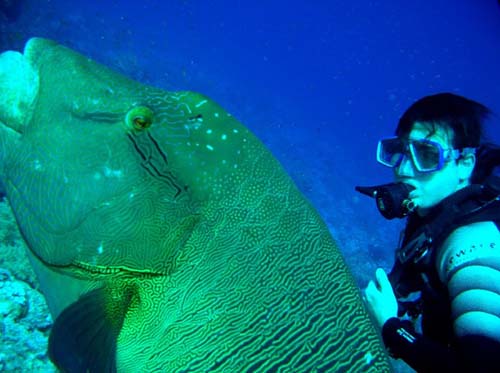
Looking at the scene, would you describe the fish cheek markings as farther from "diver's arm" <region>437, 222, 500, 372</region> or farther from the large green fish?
"diver's arm" <region>437, 222, 500, 372</region>

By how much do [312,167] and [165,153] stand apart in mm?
29589

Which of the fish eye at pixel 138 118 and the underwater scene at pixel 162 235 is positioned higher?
the fish eye at pixel 138 118

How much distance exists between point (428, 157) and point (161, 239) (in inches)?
104

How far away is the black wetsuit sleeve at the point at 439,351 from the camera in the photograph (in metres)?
1.70

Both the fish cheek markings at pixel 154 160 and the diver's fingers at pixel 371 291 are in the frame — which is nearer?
the fish cheek markings at pixel 154 160

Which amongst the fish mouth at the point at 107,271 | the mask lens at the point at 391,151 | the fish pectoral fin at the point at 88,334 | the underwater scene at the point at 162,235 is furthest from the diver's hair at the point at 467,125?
the fish pectoral fin at the point at 88,334

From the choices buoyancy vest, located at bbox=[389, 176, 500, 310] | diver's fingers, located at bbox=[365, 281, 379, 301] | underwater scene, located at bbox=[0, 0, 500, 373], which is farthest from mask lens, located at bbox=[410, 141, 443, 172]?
underwater scene, located at bbox=[0, 0, 500, 373]

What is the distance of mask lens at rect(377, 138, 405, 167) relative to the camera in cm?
351

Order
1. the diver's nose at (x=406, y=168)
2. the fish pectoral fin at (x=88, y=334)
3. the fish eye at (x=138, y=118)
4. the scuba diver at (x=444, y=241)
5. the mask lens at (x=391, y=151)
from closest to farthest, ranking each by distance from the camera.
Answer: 1. the fish pectoral fin at (x=88, y=334)
2. the fish eye at (x=138, y=118)
3. the scuba diver at (x=444, y=241)
4. the diver's nose at (x=406, y=168)
5. the mask lens at (x=391, y=151)

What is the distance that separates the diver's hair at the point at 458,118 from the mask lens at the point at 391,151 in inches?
13.1

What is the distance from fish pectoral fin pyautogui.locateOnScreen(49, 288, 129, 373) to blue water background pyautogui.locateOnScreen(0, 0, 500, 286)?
3.82m

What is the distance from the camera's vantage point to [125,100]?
5.69 ft

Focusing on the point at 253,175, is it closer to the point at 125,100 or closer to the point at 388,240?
the point at 125,100

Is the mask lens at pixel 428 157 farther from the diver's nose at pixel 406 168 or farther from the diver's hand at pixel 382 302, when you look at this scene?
the diver's hand at pixel 382 302
